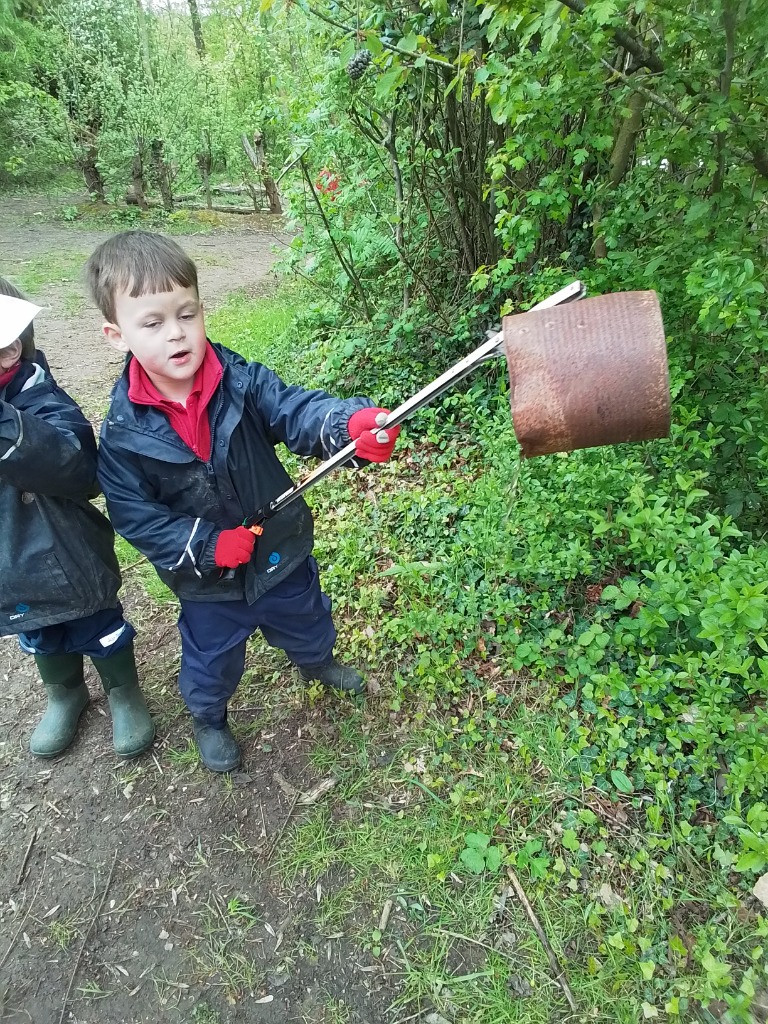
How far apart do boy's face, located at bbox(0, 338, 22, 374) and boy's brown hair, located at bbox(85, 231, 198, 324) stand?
31 centimetres

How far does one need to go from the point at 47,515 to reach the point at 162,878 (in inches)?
54.2

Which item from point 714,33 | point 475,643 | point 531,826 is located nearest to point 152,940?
point 531,826

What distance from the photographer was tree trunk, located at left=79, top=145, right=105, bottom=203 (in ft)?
47.6

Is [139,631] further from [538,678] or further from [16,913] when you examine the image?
[538,678]

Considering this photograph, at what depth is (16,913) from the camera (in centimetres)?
223

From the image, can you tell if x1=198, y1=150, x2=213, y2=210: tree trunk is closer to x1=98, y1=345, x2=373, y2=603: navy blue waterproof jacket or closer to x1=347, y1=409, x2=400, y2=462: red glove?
x1=98, y1=345, x2=373, y2=603: navy blue waterproof jacket

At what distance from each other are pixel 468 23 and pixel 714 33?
4.33 feet

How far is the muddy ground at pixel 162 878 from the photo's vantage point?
1.99 m

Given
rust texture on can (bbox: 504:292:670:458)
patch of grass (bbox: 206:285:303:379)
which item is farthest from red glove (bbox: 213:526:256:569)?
patch of grass (bbox: 206:285:303:379)

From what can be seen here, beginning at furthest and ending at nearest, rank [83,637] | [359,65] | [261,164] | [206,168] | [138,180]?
[206,168], [261,164], [138,180], [359,65], [83,637]

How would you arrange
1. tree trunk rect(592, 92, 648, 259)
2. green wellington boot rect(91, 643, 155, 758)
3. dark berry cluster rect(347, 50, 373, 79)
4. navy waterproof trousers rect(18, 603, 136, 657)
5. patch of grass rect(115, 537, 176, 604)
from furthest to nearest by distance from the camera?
patch of grass rect(115, 537, 176, 604), dark berry cluster rect(347, 50, 373, 79), tree trunk rect(592, 92, 648, 259), green wellington boot rect(91, 643, 155, 758), navy waterproof trousers rect(18, 603, 136, 657)

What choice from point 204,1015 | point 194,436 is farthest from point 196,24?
point 204,1015

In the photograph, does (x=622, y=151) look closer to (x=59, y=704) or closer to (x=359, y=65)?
(x=359, y=65)

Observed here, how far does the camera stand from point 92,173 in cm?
1486
